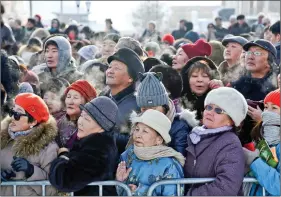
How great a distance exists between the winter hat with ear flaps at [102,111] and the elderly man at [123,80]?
0.52 m

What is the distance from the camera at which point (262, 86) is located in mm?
4805

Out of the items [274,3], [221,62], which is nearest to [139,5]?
[274,3]

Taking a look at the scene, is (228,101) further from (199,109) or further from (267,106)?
(199,109)

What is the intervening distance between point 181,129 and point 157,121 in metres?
0.31

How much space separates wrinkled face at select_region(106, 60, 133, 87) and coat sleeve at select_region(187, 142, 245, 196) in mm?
1254

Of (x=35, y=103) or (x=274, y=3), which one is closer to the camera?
(x=35, y=103)

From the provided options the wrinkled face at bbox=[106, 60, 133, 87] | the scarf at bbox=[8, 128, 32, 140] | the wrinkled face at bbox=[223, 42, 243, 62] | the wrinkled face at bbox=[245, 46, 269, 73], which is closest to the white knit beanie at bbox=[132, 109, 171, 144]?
the scarf at bbox=[8, 128, 32, 140]

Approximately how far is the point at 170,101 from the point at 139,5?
56.1m

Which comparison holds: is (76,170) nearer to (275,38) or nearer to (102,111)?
(102,111)

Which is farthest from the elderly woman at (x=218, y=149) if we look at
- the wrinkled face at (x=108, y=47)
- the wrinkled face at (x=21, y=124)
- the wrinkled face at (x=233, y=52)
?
the wrinkled face at (x=108, y=47)

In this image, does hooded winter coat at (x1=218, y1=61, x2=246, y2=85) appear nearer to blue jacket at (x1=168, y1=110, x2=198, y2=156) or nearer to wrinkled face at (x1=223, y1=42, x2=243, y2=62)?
wrinkled face at (x1=223, y1=42, x2=243, y2=62)

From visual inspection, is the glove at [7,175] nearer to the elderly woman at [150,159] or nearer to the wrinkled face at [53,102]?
the elderly woman at [150,159]

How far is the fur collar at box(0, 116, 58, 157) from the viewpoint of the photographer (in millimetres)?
3801

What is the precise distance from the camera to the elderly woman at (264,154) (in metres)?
3.57
